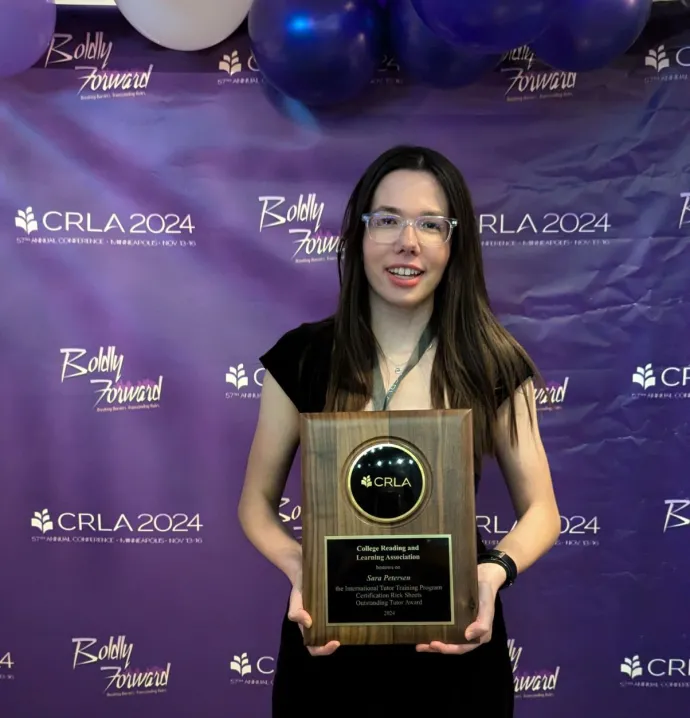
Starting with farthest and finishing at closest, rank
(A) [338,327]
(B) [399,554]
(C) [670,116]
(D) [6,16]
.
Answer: (C) [670,116] < (D) [6,16] < (A) [338,327] < (B) [399,554]

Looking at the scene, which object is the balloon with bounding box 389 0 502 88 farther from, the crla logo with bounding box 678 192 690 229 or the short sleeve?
the short sleeve

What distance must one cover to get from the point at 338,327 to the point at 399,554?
1.32 feet

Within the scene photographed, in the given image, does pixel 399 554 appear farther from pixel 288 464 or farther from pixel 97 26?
pixel 97 26

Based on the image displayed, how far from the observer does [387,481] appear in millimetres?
1010

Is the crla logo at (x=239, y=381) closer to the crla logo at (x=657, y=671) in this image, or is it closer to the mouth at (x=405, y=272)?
the mouth at (x=405, y=272)

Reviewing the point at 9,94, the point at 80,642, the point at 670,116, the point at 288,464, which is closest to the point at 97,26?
the point at 9,94

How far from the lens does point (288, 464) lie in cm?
128

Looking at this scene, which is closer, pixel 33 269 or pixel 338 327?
pixel 338 327

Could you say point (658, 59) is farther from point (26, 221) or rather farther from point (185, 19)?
point (26, 221)

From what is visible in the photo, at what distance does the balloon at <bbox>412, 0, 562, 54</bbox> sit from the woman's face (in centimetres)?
36

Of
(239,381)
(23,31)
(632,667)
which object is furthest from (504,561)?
(23,31)

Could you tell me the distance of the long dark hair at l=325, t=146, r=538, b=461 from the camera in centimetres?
116

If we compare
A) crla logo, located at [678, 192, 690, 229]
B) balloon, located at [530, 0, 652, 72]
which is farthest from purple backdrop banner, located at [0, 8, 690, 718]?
balloon, located at [530, 0, 652, 72]

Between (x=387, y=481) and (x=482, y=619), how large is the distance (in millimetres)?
240
